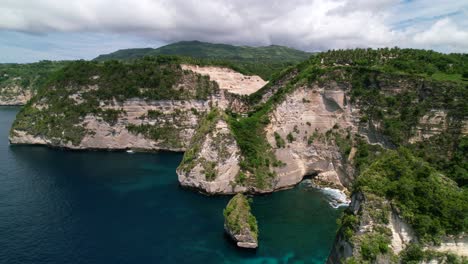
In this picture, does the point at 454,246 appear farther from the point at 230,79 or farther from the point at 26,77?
the point at 26,77

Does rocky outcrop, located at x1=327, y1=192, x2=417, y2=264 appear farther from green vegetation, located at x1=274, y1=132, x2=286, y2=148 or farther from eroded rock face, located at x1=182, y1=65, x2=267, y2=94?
eroded rock face, located at x1=182, y1=65, x2=267, y2=94

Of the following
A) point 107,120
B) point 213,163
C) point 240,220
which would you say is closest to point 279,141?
point 213,163

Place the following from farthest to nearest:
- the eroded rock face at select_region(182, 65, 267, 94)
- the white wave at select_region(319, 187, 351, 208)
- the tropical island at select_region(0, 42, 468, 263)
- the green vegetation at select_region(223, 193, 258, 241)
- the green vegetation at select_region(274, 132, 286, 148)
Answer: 1. the eroded rock face at select_region(182, 65, 267, 94)
2. the green vegetation at select_region(274, 132, 286, 148)
3. the white wave at select_region(319, 187, 351, 208)
4. the green vegetation at select_region(223, 193, 258, 241)
5. the tropical island at select_region(0, 42, 468, 263)

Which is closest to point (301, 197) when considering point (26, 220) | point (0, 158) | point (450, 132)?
point (450, 132)

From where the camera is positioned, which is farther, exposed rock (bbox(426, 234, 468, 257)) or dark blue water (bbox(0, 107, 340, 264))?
dark blue water (bbox(0, 107, 340, 264))

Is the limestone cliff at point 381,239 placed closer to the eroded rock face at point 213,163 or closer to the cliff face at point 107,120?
the eroded rock face at point 213,163

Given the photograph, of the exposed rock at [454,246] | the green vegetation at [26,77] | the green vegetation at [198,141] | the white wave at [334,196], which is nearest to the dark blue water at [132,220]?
the white wave at [334,196]

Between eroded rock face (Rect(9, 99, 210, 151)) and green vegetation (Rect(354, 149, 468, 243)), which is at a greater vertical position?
green vegetation (Rect(354, 149, 468, 243))

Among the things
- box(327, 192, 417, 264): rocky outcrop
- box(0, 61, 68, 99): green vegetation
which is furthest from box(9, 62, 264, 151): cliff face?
box(0, 61, 68, 99): green vegetation

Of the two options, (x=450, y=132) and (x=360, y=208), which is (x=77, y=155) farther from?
(x=450, y=132)
